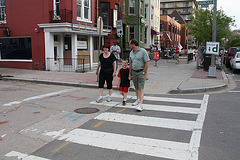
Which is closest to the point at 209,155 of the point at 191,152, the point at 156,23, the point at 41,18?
the point at 191,152

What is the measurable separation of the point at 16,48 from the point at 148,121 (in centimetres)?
1538

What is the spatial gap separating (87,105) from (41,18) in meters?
11.4

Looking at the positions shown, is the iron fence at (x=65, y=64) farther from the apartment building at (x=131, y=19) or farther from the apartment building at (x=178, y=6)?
the apartment building at (x=178, y=6)

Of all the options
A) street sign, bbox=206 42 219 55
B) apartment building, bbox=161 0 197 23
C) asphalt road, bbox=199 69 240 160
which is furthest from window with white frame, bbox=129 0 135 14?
apartment building, bbox=161 0 197 23

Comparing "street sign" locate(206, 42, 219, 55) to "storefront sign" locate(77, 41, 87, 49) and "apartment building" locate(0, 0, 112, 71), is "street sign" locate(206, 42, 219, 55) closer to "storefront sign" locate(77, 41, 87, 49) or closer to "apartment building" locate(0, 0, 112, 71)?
"apartment building" locate(0, 0, 112, 71)

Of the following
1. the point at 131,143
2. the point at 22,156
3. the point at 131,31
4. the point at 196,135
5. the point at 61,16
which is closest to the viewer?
the point at 22,156

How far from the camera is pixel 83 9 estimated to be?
58.9ft

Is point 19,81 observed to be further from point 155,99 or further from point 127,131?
point 127,131

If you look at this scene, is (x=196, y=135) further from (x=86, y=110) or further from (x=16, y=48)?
(x=16, y=48)

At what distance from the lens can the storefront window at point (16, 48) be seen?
57.2 feet

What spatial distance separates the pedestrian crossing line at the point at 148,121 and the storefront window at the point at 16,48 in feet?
43.5

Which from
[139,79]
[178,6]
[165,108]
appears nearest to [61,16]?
[139,79]

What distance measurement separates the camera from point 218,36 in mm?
20953

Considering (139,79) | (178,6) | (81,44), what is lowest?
(139,79)
